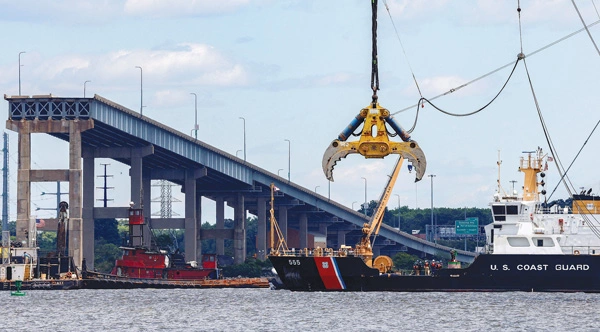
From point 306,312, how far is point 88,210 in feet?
243

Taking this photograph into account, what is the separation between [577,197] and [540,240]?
4333mm

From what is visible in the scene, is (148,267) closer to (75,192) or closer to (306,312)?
(75,192)

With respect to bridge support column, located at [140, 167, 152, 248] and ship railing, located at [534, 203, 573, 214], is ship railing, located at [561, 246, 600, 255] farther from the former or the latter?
bridge support column, located at [140, 167, 152, 248]

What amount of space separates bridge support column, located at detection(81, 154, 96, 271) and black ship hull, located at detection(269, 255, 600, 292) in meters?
51.3

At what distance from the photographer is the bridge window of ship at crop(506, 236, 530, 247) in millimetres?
111875

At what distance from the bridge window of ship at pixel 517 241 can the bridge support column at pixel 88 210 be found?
62.8 meters

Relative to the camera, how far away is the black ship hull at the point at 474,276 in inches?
4353

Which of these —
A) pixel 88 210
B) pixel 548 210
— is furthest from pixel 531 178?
pixel 88 210

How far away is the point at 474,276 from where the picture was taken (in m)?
112

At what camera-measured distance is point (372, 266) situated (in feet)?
390

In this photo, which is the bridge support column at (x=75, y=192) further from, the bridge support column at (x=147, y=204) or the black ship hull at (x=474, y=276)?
the black ship hull at (x=474, y=276)

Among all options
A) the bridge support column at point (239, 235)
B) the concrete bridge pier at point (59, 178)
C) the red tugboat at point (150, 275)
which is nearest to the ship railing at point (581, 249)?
the red tugboat at point (150, 275)

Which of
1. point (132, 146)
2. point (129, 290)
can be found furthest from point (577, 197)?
point (132, 146)

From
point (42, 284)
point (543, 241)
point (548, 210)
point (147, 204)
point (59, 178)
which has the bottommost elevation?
point (42, 284)
